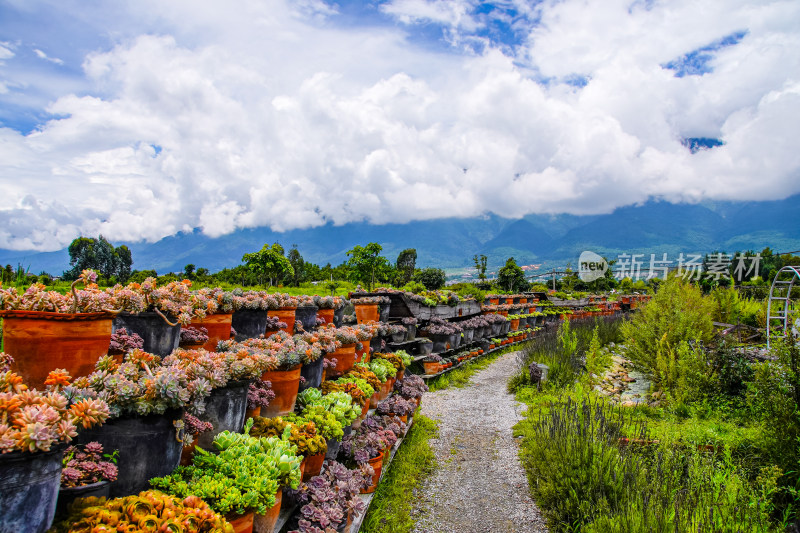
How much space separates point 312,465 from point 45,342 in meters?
1.74

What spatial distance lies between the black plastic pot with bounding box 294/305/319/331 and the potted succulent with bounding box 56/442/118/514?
116 inches

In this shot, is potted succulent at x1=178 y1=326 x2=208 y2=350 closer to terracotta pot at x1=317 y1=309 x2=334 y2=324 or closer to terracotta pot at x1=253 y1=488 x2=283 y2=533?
terracotta pot at x1=253 y1=488 x2=283 y2=533

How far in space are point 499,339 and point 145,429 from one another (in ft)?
37.5

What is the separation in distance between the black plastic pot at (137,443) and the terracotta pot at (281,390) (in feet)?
3.73

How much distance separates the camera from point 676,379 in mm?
6520

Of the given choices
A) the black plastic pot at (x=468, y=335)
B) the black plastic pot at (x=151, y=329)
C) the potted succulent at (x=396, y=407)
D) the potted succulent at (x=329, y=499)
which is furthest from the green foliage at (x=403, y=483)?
the black plastic pot at (x=468, y=335)

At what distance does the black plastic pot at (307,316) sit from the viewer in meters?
4.67

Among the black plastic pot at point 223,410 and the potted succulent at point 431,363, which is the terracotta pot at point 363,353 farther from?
the potted succulent at point 431,363

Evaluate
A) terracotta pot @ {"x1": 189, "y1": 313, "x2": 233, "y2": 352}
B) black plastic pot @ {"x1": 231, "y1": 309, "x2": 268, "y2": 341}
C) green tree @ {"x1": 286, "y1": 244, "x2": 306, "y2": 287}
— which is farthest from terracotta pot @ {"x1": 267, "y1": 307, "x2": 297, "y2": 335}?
green tree @ {"x1": 286, "y1": 244, "x2": 306, "y2": 287}

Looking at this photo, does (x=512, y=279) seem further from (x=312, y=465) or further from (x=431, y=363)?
(x=312, y=465)

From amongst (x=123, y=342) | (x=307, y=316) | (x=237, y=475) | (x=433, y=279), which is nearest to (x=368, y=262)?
(x=307, y=316)

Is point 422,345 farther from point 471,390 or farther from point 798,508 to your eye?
point 798,508

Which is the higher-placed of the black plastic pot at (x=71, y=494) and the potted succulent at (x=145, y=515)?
the black plastic pot at (x=71, y=494)

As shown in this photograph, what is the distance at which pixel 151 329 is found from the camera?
2.63 metres
